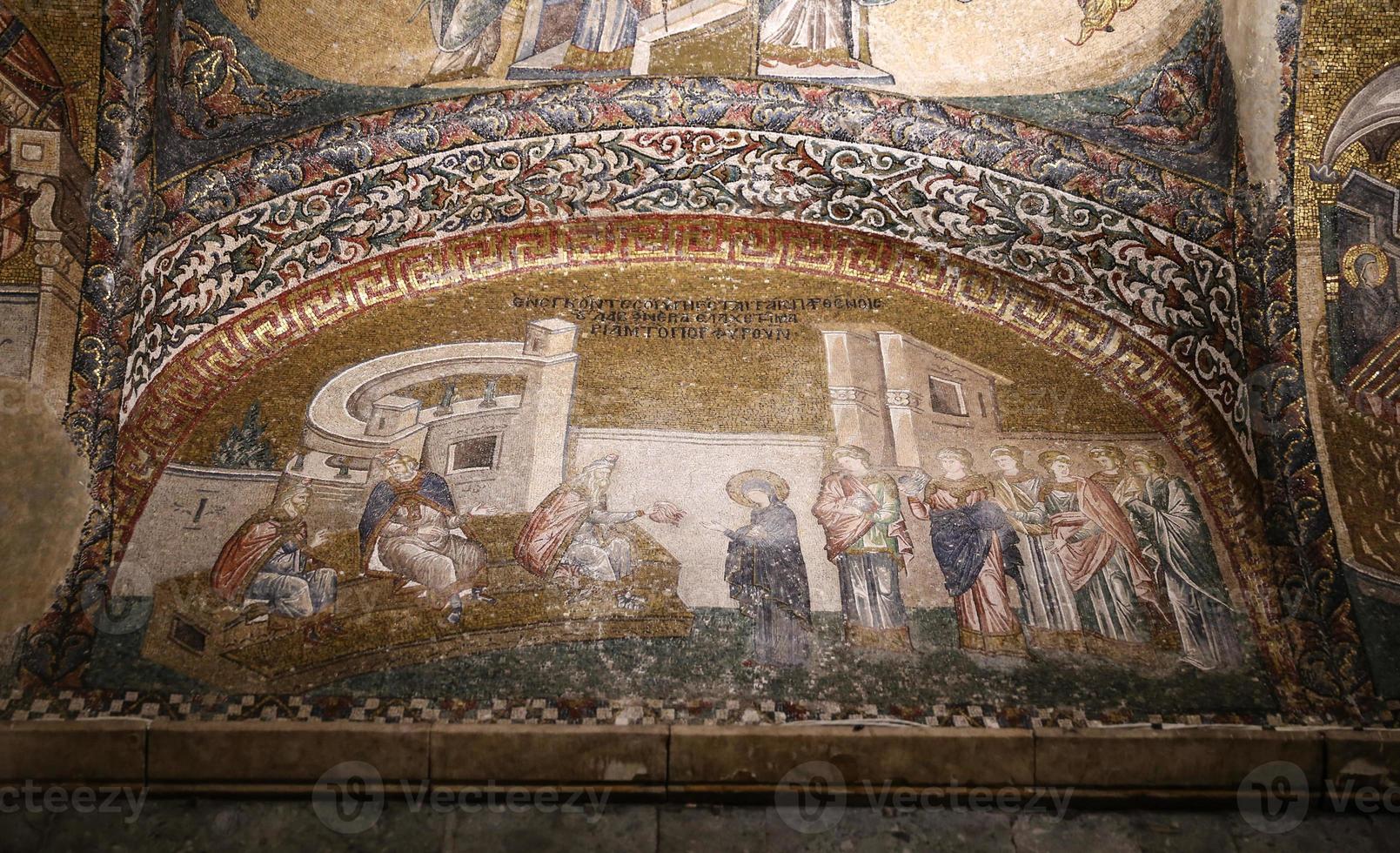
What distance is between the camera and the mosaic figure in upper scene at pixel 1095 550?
5359mm

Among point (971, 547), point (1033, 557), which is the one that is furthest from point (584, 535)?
point (1033, 557)

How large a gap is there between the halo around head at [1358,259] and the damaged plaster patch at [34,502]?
6.08m

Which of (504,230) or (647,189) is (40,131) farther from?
(647,189)

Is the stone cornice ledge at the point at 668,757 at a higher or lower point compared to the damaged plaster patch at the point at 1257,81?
lower

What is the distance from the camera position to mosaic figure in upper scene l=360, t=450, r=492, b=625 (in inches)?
210

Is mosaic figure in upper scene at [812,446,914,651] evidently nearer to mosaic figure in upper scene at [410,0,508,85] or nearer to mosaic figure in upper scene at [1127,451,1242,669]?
mosaic figure in upper scene at [1127,451,1242,669]

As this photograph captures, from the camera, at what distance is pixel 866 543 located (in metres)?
5.56

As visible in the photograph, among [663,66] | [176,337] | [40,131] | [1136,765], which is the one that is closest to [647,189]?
[663,66]

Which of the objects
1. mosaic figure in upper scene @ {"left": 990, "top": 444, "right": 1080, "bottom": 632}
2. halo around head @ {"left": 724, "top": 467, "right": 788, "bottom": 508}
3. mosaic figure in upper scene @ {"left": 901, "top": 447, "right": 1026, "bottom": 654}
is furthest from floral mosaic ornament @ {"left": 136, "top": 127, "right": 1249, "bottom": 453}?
halo around head @ {"left": 724, "top": 467, "right": 788, "bottom": 508}

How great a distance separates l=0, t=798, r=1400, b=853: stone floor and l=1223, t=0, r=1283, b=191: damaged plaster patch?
125 inches

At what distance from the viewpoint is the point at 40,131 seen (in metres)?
5.64

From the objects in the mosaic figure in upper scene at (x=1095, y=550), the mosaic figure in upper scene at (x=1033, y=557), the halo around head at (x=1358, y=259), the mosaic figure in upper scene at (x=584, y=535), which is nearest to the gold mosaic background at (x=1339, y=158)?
the halo around head at (x=1358, y=259)

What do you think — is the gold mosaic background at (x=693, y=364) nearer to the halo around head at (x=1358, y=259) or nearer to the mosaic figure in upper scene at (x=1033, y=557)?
the mosaic figure in upper scene at (x=1033, y=557)

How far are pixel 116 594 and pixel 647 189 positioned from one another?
11.3 feet
